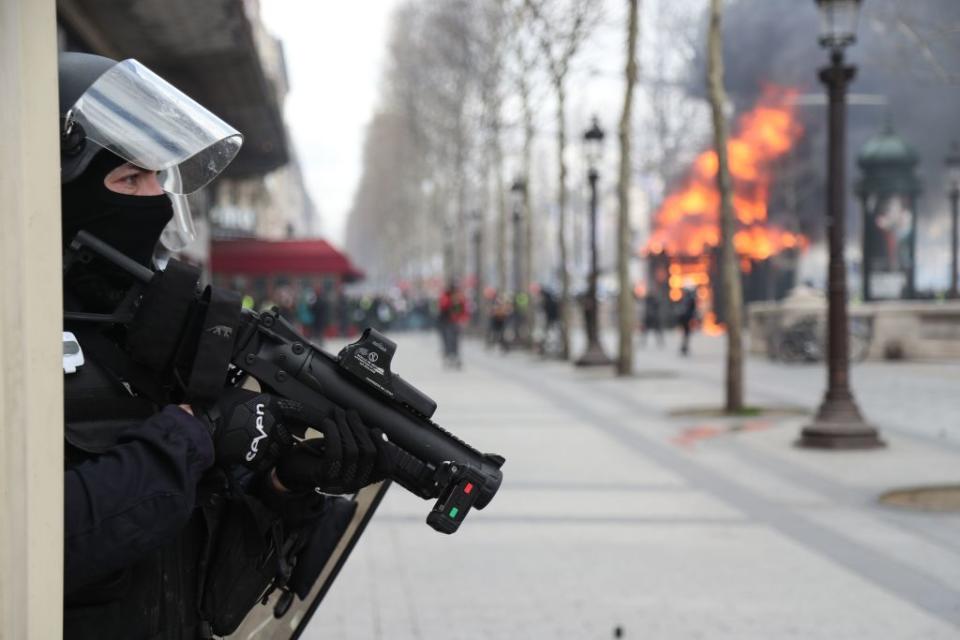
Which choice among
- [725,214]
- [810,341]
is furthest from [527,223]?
[725,214]

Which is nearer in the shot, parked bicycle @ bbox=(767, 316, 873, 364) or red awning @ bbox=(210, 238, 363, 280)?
parked bicycle @ bbox=(767, 316, 873, 364)

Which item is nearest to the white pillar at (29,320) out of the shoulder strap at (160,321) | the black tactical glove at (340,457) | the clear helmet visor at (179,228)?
the shoulder strap at (160,321)

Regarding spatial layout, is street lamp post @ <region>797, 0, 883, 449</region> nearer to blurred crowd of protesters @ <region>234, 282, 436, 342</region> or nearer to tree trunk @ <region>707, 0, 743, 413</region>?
tree trunk @ <region>707, 0, 743, 413</region>

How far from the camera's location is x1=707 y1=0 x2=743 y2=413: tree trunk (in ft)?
48.0

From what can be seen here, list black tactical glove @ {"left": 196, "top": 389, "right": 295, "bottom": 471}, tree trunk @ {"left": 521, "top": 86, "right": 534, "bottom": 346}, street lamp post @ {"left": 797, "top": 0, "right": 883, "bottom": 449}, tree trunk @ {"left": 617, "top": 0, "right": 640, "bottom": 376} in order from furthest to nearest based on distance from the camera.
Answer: tree trunk @ {"left": 521, "top": 86, "right": 534, "bottom": 346}, tree trunk @ {"left": 617, "top": 0, "right": 640, "bottom": 376}, street lamp post @ {"left": 797, "top": 0, "right": 883, "bottom": 449}, black tactical glove @ {"left": 196, "top": 389, "right": 295, "bottom": 471}

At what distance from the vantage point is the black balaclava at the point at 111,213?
2.12 meters

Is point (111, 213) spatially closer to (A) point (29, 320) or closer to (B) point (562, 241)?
(A) point (29, 320)

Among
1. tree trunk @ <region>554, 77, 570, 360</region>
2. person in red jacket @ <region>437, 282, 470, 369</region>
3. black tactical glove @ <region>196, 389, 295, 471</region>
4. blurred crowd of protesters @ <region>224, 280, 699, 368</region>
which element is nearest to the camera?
black tactical glove @ <region>196, 389, 295, 471</region>

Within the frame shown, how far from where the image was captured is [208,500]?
7.45 ft

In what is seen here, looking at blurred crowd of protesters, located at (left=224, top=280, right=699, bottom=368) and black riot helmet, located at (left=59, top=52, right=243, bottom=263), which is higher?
black riot helmet, located at (left=59, top=52, right=243, bottom=263)

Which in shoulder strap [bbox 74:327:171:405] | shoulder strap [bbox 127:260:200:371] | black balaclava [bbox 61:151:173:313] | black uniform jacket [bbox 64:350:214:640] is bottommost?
black uniform jacket [bbox 64:350:214:640]

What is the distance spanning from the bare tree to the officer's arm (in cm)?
2486

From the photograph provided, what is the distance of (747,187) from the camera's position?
180ft

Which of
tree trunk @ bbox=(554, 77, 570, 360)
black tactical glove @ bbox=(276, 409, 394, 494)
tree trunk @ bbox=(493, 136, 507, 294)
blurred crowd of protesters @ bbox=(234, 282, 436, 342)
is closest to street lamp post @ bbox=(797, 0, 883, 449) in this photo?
black tactical glove @ bbox=(276, 409, 394, 494)
